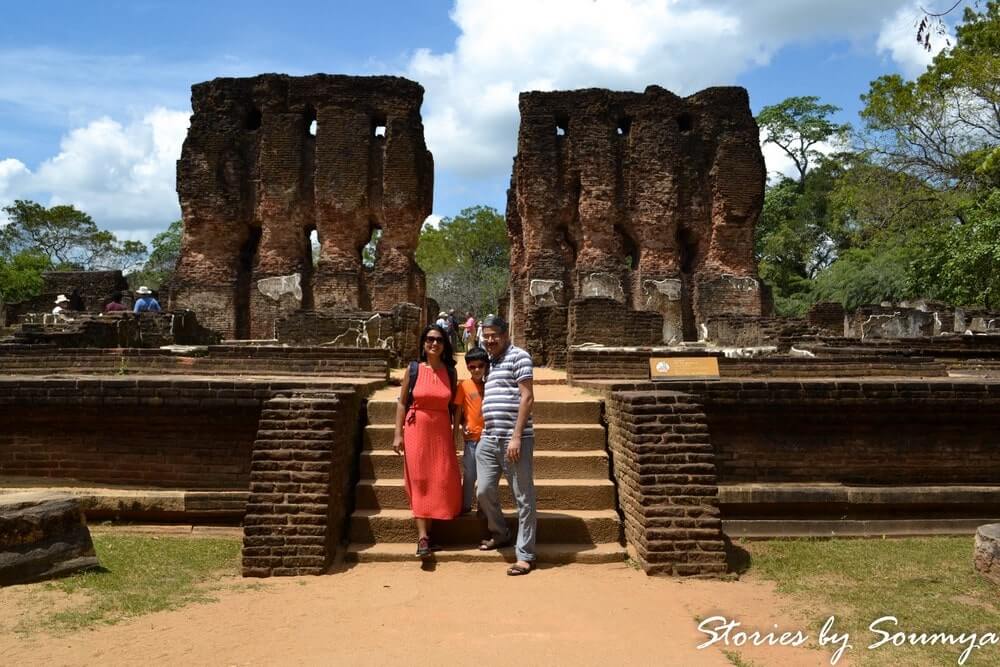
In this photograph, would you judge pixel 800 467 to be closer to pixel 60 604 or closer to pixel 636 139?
pixel 60 604

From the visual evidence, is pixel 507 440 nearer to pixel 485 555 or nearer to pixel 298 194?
pixel 485 555

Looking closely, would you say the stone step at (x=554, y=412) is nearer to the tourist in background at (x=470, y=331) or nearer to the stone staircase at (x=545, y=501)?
the stone staircase at (x=545, y=501)

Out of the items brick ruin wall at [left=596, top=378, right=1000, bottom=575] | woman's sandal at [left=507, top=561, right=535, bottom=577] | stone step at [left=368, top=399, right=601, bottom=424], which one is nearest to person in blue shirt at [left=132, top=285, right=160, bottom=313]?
stone step at [left=368, top=399, right=601, bottom=424]

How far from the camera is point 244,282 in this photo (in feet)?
71.0

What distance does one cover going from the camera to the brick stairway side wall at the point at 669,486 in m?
4.73

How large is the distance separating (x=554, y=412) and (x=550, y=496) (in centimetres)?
89

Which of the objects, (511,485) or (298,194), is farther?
(298,194)

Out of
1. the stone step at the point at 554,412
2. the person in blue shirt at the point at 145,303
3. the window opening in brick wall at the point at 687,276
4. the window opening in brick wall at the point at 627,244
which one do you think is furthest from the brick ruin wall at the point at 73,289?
the stone step at the point at 554,412

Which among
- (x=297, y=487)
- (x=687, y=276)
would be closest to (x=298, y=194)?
(x=687, y=276)

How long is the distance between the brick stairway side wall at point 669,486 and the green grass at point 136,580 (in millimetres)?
2738

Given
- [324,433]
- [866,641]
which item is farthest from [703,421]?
[324,433]

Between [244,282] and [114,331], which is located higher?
[244,282]

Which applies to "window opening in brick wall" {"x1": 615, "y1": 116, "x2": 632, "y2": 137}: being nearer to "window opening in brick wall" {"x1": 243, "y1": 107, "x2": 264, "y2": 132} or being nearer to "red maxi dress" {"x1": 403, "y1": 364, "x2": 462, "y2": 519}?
"window opening in brick wall" {"x1": 243, "y1": 107, "x2": 264, "y2": 132}

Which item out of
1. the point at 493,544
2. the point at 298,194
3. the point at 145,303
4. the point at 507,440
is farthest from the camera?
the point at 298,194
